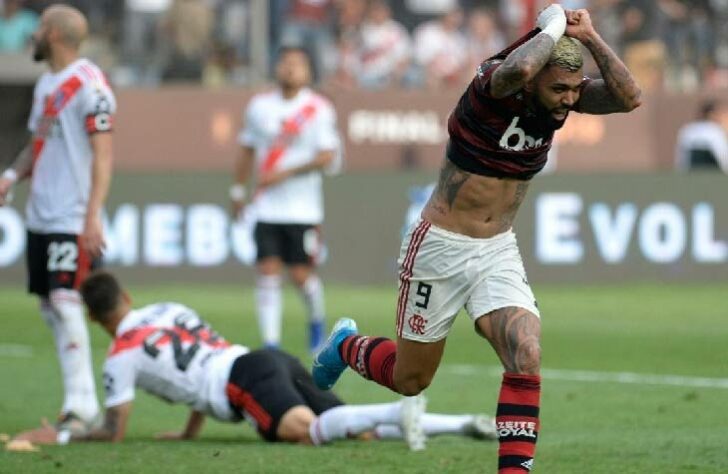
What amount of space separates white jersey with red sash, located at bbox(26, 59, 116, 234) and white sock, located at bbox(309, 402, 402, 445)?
6.61ft

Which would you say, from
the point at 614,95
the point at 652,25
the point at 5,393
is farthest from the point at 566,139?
the point at 614,95

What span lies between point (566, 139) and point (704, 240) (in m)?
3.36

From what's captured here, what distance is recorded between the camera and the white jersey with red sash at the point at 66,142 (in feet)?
34.5

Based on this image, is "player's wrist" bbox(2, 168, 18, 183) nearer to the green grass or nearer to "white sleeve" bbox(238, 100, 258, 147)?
the green grass

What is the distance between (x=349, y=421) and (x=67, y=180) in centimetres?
237

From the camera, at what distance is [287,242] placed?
1561 centimetres

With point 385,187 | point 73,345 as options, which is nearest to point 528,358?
point 73,345

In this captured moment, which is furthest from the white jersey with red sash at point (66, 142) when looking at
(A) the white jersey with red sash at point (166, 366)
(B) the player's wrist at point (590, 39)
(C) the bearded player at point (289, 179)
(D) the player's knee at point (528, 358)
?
(C) the bearded player at point (289, 179)

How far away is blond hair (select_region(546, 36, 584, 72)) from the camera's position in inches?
305

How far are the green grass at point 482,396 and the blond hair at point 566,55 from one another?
2.26 metres

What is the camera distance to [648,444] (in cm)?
991

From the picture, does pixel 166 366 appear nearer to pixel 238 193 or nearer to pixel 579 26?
pixel 579 26

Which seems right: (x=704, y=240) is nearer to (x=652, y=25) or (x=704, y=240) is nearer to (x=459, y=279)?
(x=652, y=25)

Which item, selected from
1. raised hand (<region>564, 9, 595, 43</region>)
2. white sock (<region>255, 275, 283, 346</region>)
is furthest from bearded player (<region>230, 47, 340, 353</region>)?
raised hand (<region>564, 9, 595, 43</region>)
